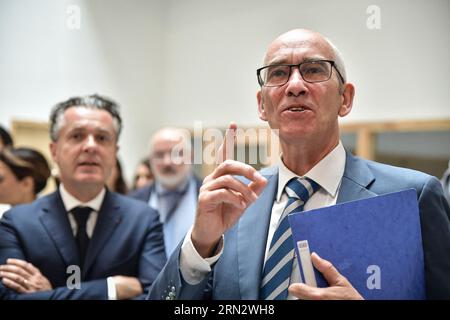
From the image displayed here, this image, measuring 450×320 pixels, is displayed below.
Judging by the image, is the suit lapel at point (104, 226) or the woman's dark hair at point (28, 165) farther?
the woman's dark hair at point (28, 165)

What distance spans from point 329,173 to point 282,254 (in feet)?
0.61

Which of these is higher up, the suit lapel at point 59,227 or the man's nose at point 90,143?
the man's nose at point 90,143

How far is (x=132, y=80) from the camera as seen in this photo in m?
1.98

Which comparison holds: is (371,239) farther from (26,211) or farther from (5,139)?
(5,139)

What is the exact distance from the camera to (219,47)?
1.14 metres

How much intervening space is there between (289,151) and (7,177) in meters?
0.79

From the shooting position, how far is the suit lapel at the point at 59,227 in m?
0.98

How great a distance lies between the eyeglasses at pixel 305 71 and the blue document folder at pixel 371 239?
252 millimetres

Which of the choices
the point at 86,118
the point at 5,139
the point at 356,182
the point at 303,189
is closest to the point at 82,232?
the point at 86,118

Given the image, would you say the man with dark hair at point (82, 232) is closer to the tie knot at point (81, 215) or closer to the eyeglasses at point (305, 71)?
the tie knot at point (81, 215)

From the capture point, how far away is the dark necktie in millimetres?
992

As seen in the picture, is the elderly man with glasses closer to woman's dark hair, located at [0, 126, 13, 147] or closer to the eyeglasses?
the eyeglasses

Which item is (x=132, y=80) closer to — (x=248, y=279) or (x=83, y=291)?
(x=83, y=291)

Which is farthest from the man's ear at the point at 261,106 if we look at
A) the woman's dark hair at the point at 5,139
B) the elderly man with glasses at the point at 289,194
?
the woman's dark hair at the point at 5,139
